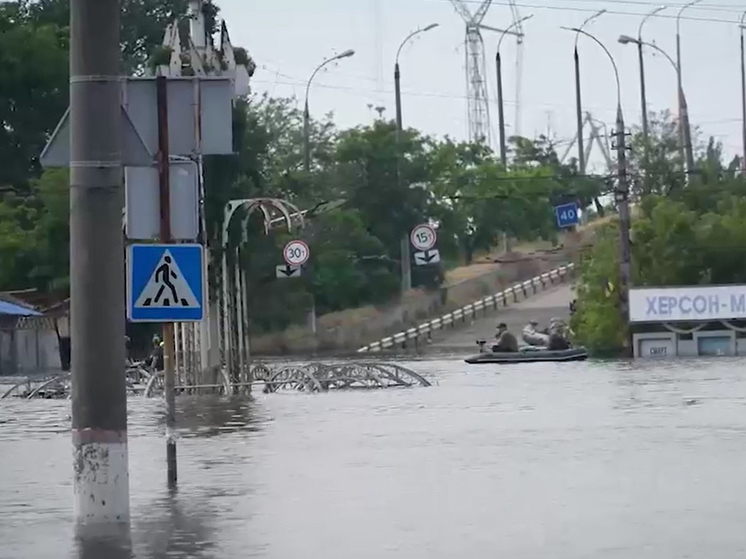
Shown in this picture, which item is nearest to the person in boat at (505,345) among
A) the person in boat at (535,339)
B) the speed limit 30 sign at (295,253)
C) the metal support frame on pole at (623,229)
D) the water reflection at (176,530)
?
the person in boat at (535,339)

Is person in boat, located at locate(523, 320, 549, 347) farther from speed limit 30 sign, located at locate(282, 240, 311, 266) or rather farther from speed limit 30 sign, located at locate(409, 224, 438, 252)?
speed limit 30 sign, located at locate(409, 224, 438, 252)

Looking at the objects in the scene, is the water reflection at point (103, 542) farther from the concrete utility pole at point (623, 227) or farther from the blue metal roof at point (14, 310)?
the concrete utility pole at point (623, 227)

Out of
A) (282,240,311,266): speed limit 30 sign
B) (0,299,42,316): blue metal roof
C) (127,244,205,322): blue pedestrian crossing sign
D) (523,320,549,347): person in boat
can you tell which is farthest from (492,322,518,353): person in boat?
(127,244,205,322): blue pedestrian crossing sign

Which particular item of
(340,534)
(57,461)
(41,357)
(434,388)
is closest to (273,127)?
(41,357)

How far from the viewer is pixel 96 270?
13.7 metres

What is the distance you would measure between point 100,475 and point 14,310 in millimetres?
50362

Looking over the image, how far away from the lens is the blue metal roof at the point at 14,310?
2458 inches

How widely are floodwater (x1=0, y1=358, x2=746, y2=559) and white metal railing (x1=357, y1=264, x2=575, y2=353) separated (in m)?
48.6

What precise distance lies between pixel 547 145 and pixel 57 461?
394 ft

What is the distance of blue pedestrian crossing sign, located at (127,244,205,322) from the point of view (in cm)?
1625

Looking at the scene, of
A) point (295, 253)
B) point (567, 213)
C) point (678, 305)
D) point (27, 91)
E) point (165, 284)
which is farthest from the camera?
point (567, 213)

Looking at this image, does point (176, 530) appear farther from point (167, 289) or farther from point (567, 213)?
point (567, 213)

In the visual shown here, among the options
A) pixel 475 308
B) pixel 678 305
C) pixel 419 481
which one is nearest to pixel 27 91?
pixel 475 308

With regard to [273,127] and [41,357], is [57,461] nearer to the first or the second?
[41,357]
